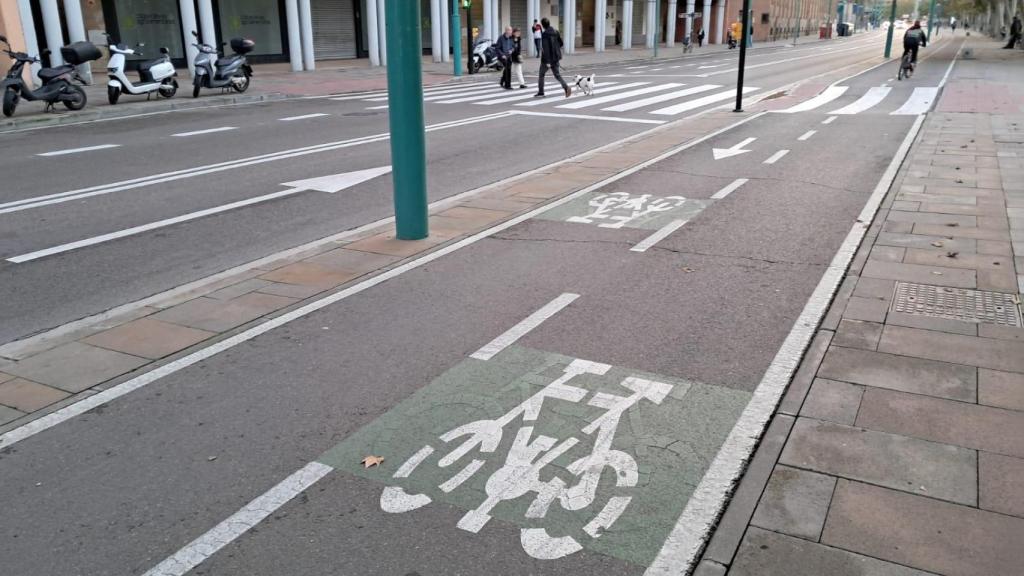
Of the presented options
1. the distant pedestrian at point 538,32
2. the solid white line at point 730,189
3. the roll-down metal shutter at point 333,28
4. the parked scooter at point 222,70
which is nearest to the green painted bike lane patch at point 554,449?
the solid white line at point 730,189

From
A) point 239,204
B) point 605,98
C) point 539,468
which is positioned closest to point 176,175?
point 239,204

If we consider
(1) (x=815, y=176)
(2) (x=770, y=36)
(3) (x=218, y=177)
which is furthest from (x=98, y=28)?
(2) (x=770, y=36)

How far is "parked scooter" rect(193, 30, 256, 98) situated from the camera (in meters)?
22.0

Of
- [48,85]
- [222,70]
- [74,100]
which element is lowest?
[74,100]

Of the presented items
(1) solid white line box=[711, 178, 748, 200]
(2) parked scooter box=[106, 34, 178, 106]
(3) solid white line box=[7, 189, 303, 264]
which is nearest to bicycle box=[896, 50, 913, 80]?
(1) solid white line box=[711, 178, 748, 200]

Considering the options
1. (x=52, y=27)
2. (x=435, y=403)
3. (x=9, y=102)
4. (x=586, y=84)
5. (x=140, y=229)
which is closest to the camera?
(x=435, y=403)

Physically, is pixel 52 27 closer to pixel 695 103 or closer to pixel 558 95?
pixel 558 95

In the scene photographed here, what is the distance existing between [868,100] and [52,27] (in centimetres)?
2261

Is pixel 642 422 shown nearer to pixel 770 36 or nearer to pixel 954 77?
pixel 954 77

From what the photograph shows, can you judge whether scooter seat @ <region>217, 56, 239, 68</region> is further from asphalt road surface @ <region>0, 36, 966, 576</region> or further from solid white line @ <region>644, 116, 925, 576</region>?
solid white line @ <region>644, 116, 925, 576</region>

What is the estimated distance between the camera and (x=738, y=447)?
14.0ft

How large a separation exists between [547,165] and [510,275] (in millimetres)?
5838

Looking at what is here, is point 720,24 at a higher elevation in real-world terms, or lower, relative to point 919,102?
higher

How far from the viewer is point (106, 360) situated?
543 cm
